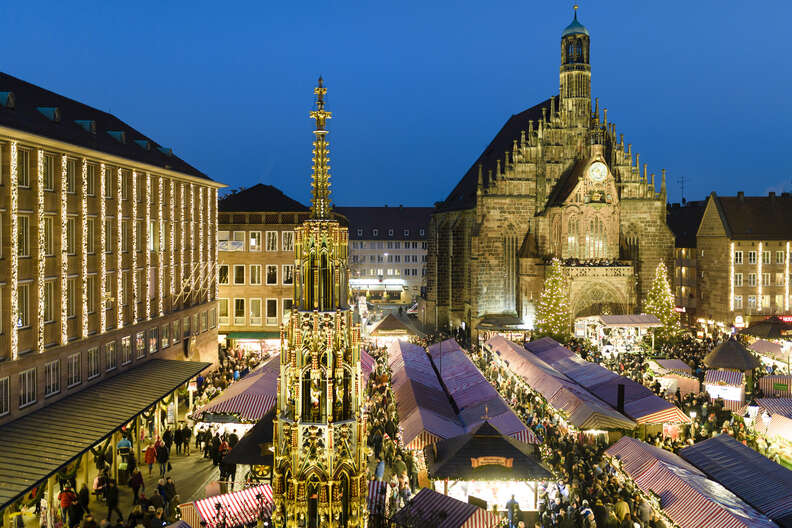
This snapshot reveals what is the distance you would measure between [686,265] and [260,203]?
36031 mm

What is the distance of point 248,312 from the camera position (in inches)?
1713

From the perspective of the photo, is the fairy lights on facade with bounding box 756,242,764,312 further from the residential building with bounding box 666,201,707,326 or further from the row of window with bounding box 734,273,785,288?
the residential building with bounding box 666,201,707,326

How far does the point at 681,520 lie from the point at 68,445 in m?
13.6

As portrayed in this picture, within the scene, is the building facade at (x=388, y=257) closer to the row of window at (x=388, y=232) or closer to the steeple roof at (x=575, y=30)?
the row of window at (x=388, y=232)

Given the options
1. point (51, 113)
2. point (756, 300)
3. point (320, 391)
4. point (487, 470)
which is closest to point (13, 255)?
point (51, 113)

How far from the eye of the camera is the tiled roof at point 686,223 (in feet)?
192

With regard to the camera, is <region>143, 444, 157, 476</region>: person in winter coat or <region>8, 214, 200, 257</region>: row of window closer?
<region>8, 214, 200, 257</region>: row of window

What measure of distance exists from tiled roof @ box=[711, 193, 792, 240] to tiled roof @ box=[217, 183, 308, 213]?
32.9m

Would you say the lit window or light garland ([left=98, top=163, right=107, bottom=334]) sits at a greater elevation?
light garland ([left=98, top=163, right=107, bottom=334])

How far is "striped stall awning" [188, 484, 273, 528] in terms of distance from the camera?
1233cm

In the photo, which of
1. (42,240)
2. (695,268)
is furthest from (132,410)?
(695,268)

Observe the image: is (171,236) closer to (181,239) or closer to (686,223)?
(181,239)

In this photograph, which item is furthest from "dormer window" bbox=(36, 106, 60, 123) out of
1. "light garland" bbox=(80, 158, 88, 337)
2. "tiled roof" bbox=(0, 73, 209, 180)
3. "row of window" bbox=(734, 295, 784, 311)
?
"row of window" bbox=(734, 295, 784, 311)

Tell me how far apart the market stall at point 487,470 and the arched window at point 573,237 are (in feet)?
108
